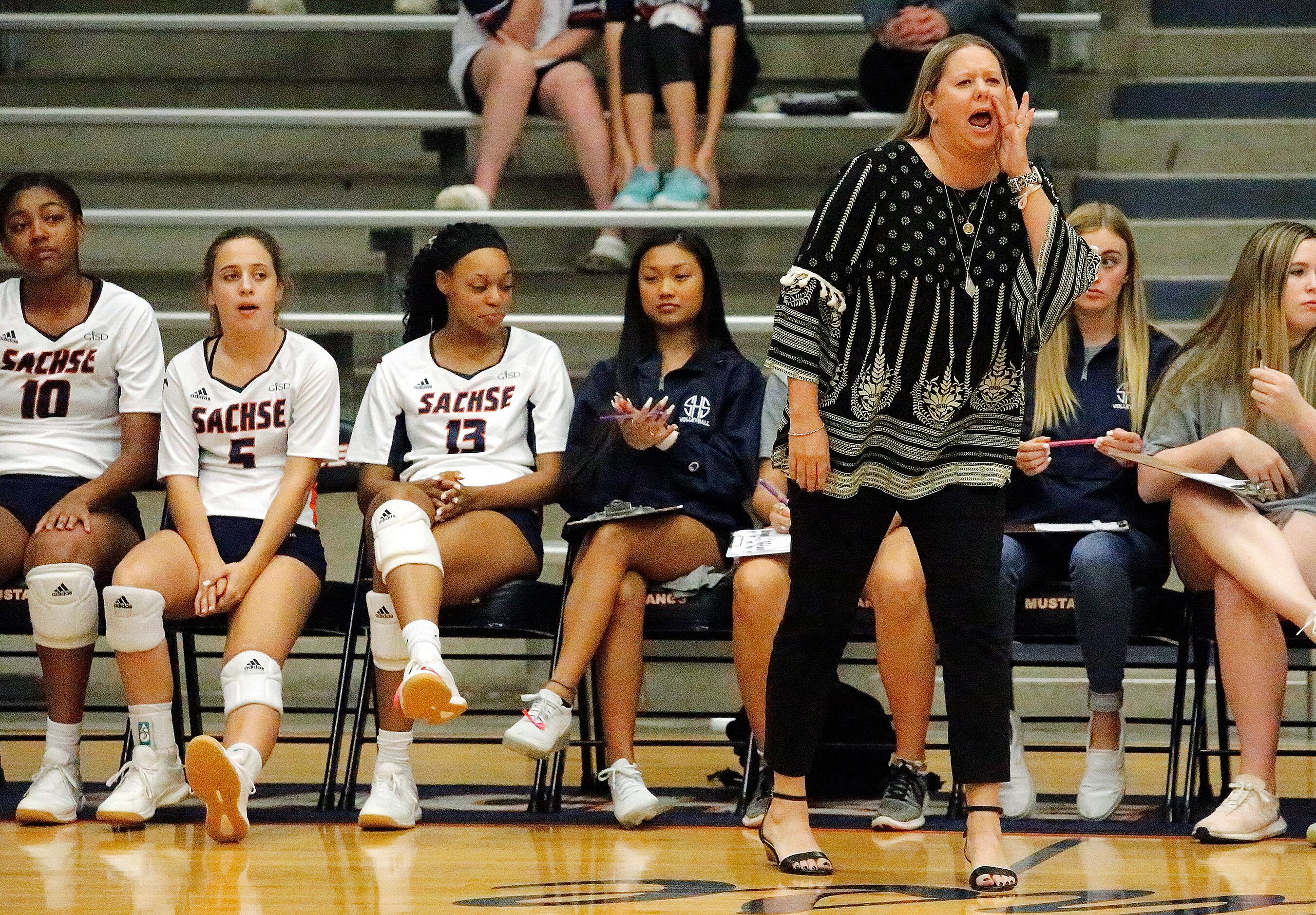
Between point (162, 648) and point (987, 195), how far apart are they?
1.93 m

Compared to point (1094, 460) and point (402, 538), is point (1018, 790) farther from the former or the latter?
point (402, 538)

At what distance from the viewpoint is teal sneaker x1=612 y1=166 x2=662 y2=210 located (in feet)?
18.0

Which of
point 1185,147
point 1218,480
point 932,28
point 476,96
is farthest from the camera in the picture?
point 1185,147

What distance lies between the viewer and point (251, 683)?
11.7 ft

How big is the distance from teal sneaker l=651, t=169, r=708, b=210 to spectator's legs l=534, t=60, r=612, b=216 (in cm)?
20

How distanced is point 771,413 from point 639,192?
1814 millimetres

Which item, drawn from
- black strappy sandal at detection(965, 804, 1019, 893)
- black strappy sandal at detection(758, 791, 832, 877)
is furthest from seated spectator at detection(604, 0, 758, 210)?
black strappy sandal at detection(965, 804, 1019, 893)

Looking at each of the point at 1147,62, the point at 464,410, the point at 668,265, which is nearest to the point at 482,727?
the point at 464,410

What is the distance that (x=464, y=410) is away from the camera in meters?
3.98

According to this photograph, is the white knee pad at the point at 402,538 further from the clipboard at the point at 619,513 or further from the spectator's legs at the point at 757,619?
the spectator's legs at the point at 757,619

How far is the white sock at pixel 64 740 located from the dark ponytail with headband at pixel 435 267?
A: 3.89 feet

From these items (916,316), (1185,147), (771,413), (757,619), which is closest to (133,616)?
(757,619)

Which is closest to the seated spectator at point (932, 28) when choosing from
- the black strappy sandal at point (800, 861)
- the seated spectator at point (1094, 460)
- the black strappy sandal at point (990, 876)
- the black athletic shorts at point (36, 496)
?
the seated spectator at point (1094, 460)

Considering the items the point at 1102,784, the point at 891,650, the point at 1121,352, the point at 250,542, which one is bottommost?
the point at 1102,784
